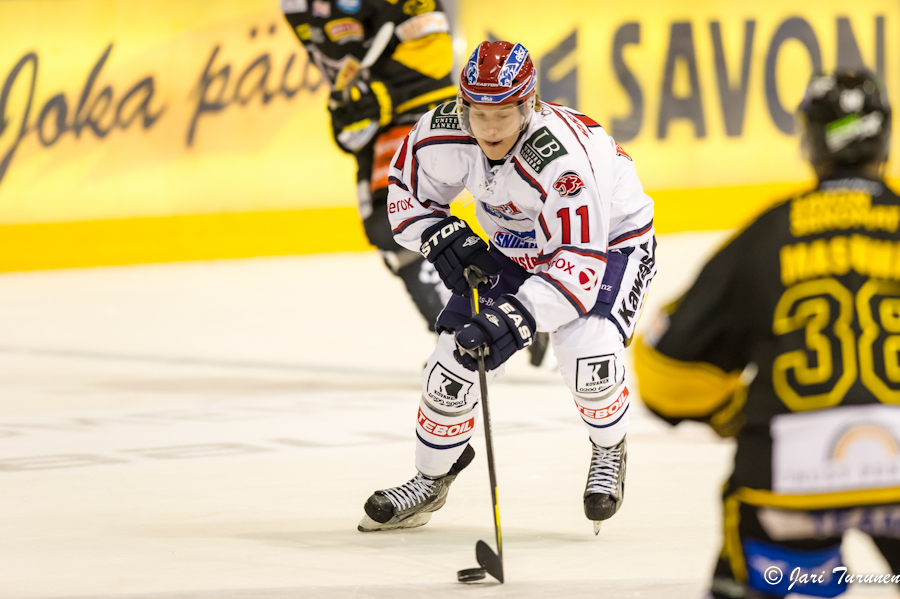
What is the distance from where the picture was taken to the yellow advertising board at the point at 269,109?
1007 cm

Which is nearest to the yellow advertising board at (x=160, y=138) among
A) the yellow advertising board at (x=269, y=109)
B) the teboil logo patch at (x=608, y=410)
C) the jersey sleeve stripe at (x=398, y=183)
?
the yellow advertising board at (x=269, y=109)

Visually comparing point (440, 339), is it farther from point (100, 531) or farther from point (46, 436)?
point (46, 436)

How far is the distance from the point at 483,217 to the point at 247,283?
5.70m

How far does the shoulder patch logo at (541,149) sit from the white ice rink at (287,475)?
85cm

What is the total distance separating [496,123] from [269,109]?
7659mm

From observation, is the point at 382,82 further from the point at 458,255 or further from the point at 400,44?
the point at 458,255

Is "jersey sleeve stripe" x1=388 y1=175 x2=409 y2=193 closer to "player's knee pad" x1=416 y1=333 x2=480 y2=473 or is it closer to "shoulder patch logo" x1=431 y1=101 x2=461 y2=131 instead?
"shoulder patch logo" x1=431 y1=101 x2=461 y2=131

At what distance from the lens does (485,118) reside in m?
3.09

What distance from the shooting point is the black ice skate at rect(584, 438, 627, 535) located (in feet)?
10.3

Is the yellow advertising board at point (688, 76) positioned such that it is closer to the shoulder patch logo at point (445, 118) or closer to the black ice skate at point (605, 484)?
the shoulder patch logo at point (445, 118)

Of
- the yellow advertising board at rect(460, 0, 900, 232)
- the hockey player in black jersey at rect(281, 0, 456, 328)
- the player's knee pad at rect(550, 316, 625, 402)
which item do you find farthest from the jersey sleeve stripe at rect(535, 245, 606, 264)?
the yellow advertising board at rect(460, 0, 900, 232)

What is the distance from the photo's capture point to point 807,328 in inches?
66.9

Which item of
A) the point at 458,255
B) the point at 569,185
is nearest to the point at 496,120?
the point at 569,185

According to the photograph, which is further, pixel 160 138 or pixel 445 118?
pixel 160 138
